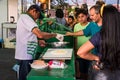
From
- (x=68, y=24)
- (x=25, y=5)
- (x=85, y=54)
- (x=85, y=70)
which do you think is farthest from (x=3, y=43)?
(x=85, y=54)

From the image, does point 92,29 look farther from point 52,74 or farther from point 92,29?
point 52,74

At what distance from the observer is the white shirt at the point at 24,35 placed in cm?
383

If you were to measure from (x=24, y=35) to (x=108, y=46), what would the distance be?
1.78 meters

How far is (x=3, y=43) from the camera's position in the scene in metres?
10.4

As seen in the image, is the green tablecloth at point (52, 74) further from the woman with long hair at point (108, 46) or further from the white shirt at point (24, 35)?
the white shirt at point (24, 35)

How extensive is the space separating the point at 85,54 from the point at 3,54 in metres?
6.82

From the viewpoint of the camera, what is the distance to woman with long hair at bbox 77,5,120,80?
2.33 m

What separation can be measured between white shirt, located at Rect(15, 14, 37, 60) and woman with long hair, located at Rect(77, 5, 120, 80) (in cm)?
150

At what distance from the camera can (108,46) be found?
235 cm

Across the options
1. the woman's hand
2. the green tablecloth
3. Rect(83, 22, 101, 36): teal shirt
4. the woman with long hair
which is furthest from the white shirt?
the woman with long hair

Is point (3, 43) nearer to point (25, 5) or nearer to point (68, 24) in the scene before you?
point (25, 5)

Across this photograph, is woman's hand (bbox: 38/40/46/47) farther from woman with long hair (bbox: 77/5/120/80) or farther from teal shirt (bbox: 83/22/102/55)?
woman with long hair (bbox: 77/5/120/80)

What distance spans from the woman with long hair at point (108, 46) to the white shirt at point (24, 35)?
1496 mm

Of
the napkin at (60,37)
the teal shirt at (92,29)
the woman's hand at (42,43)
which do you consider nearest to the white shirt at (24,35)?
the woman's hand at (42,43)
